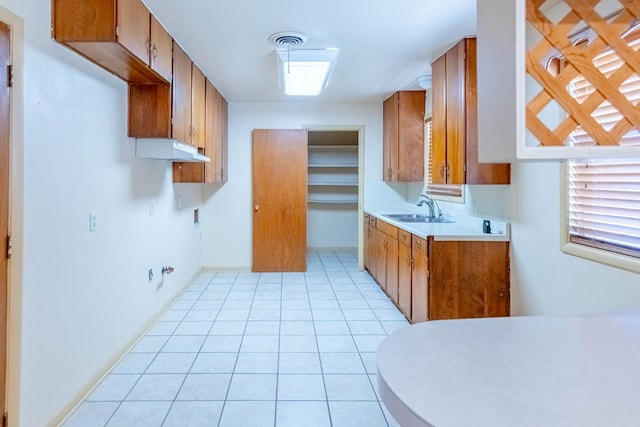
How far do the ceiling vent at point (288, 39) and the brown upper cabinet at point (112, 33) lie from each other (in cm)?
86

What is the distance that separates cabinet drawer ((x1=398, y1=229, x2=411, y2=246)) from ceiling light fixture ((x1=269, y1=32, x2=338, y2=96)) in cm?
164

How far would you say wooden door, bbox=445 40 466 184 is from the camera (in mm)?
3012

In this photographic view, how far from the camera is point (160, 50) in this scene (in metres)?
2.74

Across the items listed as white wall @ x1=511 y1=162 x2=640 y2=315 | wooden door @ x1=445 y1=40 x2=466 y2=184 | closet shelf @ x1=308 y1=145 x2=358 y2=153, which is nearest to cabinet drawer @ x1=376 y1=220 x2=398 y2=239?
wooden door @ x1=445 y1=40 x2=466 y2=184

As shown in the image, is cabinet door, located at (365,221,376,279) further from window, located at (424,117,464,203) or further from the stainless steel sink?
window, located at (424,117,464,203)

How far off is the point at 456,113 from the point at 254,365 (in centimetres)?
249

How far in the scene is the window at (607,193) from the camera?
183cm

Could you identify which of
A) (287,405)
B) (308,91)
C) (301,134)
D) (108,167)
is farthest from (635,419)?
(301,134)

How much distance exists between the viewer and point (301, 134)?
212 inches

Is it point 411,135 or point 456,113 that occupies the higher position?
point 411,135

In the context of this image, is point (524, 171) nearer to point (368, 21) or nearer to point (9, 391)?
point (368, 21)

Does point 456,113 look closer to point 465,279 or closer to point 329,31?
point 329,31

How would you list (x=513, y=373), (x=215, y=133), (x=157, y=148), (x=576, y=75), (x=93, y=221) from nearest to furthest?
(x=513, y=373)
(x=576, y=75)
(x=93, y=221)
(x=157, y=148)
(x=215, y=133)

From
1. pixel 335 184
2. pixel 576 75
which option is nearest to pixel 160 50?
pixel 576 75
